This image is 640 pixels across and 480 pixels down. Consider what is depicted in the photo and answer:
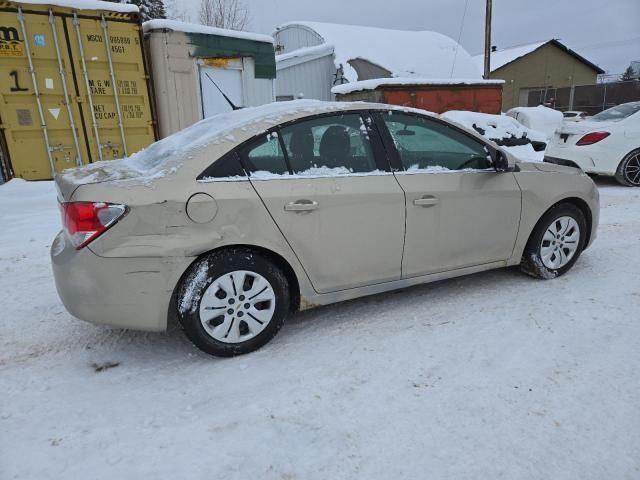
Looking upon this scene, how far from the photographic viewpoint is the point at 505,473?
1827mm

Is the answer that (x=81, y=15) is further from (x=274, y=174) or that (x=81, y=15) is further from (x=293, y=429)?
(x=293, y=429)

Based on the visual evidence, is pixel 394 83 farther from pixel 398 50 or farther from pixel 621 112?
pixel 398 50

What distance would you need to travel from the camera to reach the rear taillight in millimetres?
Result: 2383

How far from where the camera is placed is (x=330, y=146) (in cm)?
293

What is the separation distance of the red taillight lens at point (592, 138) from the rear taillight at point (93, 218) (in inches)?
301

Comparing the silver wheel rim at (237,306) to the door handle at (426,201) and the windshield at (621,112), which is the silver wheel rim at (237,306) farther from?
the windshield at (621,112)

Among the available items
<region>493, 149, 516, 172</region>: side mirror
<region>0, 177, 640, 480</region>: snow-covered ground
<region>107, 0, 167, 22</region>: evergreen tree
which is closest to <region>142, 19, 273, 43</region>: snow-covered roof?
<region>0, 177, 640, 480</region>: snow-covered ground

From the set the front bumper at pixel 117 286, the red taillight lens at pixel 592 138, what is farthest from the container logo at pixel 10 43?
the red taillight lens at pixel 592 138

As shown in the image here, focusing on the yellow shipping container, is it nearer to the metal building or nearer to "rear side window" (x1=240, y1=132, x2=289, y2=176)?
the metal building

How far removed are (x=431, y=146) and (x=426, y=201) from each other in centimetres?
44

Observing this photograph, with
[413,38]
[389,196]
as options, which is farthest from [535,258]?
[413,38]

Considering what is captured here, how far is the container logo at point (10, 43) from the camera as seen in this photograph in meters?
7.11

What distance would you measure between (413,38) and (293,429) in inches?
1003

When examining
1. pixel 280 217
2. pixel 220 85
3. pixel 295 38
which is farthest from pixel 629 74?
pixel 280 217
